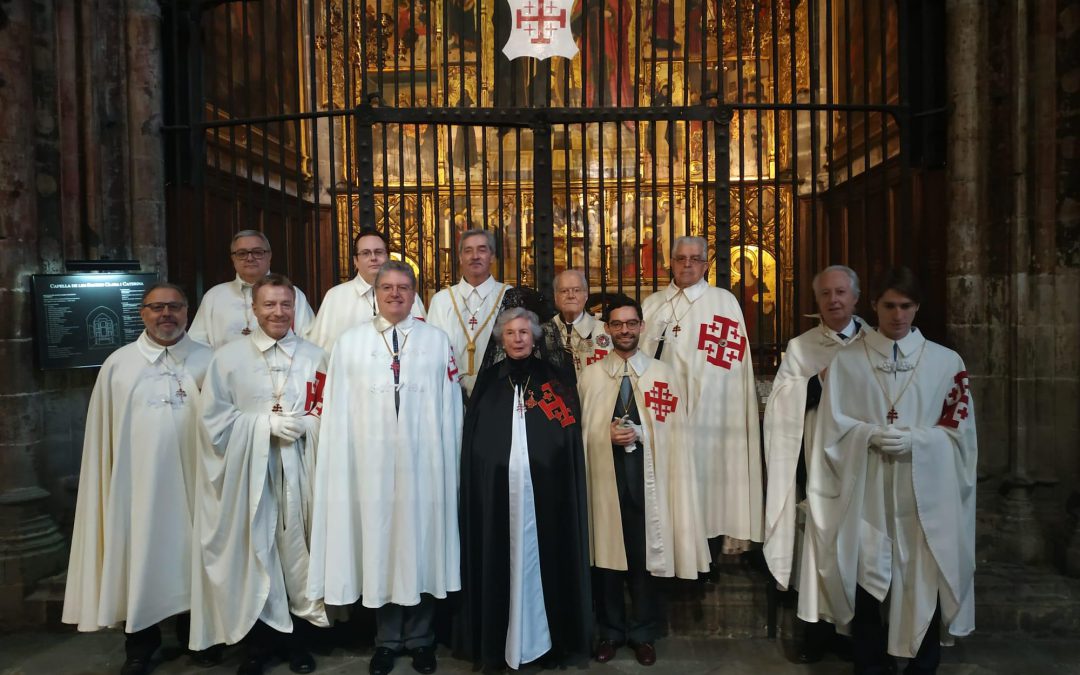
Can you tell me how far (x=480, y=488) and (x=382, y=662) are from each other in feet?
3.36

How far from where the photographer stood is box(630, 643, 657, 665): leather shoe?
3865 millimetres

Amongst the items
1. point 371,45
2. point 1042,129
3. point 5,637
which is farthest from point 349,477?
point 371,45

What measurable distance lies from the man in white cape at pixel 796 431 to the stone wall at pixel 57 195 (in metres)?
4.33

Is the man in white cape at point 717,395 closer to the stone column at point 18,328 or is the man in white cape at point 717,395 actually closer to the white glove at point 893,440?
the white glove at point 893,440

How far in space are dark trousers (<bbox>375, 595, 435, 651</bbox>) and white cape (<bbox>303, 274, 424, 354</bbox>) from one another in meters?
1.64

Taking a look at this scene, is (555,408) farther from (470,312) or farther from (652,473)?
(470,312)

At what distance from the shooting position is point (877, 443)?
342cm

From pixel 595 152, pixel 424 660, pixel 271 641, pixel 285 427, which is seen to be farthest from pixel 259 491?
pixel 595 152

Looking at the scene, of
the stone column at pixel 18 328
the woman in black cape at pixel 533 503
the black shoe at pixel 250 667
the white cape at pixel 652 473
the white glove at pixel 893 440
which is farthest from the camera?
the stone column at pixel 18 328

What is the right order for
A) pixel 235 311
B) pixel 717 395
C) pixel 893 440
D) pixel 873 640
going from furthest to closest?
pixel 235 311 < pixel 717 395 < pixel 873 640 < pixel 893 440

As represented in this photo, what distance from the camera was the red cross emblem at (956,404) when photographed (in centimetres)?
347

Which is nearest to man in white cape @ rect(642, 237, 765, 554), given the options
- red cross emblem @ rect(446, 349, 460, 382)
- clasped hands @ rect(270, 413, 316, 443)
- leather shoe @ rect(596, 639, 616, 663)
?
leather shoe @ rect(596, 639, 616, 663)

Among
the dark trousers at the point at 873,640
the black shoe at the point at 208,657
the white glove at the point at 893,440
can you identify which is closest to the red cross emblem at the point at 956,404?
the white glove at the point at 893,440

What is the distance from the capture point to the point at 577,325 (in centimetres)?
457
